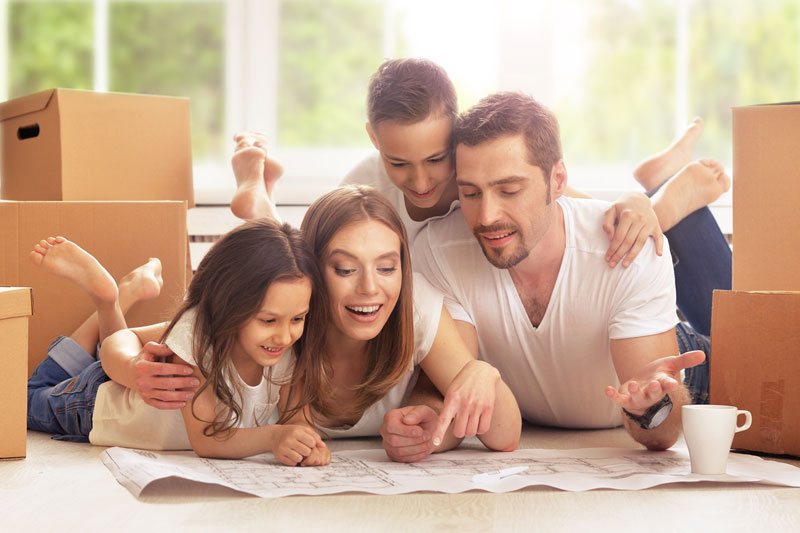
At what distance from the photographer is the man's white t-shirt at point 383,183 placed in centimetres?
213

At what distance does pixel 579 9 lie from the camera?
324 cm

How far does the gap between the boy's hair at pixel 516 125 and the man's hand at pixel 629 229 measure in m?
0.16

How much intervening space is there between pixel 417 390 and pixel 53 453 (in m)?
0.66

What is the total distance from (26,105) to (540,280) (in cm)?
133

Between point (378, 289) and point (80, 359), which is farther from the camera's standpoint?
point (80, 359)

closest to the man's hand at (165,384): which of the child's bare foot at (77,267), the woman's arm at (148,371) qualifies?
the woman's arm at (148,371)

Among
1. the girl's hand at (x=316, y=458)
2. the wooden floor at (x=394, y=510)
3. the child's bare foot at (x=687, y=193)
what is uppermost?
the child's bare foot at (x=687, y=193)

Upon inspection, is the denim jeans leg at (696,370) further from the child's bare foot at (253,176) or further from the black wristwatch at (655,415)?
the child's bare foot at (253,176)

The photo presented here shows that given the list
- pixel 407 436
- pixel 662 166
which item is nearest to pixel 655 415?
pixel 407 436

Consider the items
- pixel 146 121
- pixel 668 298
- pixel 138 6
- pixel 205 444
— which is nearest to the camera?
pixel 205 444

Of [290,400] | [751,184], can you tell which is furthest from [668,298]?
[290,400]

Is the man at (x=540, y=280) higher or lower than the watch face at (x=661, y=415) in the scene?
higher

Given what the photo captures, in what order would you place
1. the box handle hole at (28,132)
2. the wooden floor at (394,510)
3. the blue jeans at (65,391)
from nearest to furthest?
the wooden floor at (394,510), the blue jeans at (65,391), the box handle hole at (28,132)

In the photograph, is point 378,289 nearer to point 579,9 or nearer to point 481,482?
point 481,482
